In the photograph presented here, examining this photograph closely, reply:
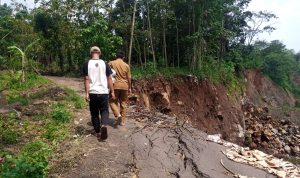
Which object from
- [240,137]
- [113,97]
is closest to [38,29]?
[240,137]

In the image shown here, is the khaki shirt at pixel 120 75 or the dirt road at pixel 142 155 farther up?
the khaki shirt at pixel 120 75

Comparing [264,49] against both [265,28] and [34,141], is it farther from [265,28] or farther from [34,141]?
[34,141]

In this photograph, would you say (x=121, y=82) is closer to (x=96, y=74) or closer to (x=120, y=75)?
(x=120, y=75)

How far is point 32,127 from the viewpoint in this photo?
8531 mm

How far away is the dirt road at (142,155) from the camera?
21.3ft

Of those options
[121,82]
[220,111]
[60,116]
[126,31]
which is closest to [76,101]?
[60,116]

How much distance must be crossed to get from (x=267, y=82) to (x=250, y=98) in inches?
424

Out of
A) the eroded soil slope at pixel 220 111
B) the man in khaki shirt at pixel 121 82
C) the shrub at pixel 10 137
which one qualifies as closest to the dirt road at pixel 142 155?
the man in khaki shirt at pixel 121 82

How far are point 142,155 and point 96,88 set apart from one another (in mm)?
1555

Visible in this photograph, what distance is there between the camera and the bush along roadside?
5629mm

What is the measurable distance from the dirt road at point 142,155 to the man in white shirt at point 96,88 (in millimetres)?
487

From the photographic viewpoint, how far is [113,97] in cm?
846

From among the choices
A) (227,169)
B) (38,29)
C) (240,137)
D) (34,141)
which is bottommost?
(240,137)

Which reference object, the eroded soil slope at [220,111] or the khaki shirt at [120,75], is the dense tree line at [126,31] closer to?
the eroded soil slope at [220,111]
